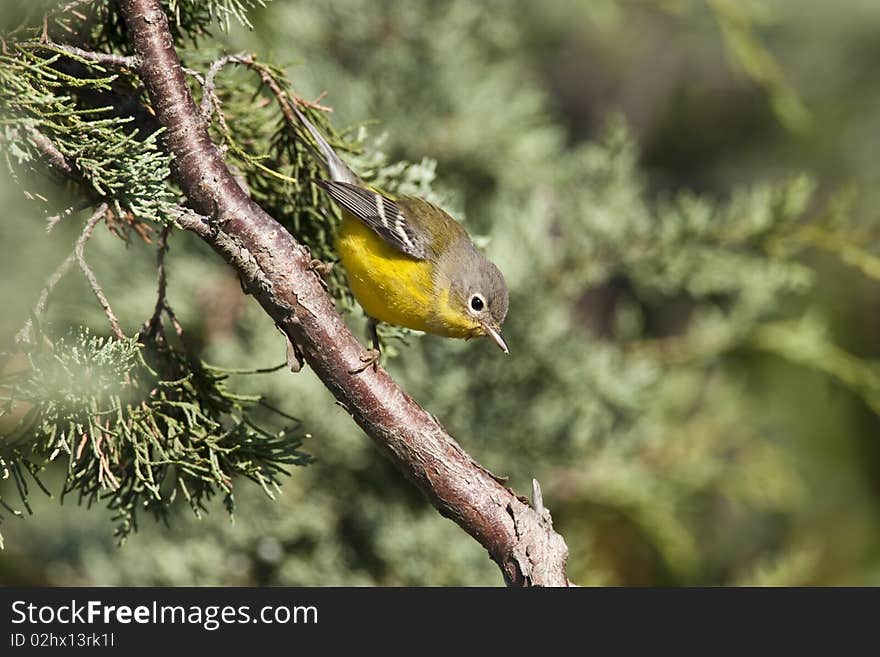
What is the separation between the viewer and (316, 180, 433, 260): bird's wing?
2.80m

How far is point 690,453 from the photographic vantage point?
487cm

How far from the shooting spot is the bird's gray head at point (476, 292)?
333 cm

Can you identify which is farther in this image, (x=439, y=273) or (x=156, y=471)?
(x=439, y=273)

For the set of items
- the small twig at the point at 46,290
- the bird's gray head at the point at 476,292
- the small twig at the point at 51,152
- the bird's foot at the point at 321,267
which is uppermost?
the bird's gray head at the point at 476,292

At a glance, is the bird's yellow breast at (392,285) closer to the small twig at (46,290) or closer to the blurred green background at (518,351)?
the blurred green background at (518,351)

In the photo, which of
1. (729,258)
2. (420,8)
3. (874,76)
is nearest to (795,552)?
(729,258)

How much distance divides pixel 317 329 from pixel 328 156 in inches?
26.7

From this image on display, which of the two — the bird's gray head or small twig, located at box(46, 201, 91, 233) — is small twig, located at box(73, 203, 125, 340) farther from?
the bird's gray head

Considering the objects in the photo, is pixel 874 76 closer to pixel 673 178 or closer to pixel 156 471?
pixel 673 178

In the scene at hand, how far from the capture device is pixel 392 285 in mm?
3059

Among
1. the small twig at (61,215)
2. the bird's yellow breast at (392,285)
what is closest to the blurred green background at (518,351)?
the bird's yellow breast at (392,285)

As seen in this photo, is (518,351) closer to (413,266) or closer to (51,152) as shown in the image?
(413,266)

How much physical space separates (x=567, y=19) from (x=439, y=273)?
2.60 meters

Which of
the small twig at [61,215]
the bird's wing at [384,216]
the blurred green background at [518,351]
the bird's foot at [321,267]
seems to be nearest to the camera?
the small twig at [61,215]
